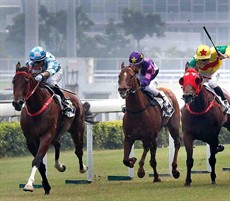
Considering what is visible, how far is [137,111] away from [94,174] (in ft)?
6.29

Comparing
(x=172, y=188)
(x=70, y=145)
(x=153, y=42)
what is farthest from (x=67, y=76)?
(x=172, y=188)

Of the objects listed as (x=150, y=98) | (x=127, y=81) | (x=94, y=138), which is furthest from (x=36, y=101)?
(x=94, y=138)

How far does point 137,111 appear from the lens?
1318cm

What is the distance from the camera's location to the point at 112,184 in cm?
1315

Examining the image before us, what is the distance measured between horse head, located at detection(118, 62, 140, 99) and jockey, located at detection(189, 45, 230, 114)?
2.14 ft

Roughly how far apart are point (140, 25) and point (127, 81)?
123 ft

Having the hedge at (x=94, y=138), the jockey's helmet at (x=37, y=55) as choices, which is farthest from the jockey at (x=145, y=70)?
the hedge at (x=94, y=138)

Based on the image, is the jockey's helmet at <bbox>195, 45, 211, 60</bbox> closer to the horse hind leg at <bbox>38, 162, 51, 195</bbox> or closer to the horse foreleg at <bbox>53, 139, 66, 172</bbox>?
the horse foreleg at <bbox>53, 139, 66, 172</bbox>

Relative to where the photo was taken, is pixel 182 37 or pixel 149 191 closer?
pixel 149 191

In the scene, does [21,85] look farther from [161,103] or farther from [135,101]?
[161,103]

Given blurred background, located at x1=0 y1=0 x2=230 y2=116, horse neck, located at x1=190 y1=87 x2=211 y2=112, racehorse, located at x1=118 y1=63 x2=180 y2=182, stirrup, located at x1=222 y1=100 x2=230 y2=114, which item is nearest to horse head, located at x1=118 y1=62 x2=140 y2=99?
→ racehorse, located at x1=118 y1=63 x2=180 y2=182

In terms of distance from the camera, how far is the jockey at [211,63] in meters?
12.9

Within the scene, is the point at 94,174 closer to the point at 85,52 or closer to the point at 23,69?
the point at 23,69

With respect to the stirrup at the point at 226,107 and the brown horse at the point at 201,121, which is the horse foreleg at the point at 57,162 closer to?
the brown horse at the point at 201,121
